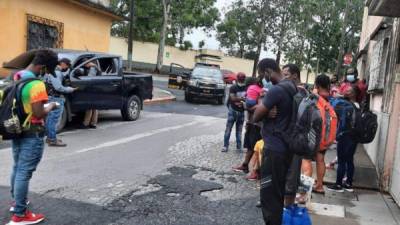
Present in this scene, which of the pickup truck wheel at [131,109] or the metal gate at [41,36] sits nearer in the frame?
the pickup truck wheel at [131,109]

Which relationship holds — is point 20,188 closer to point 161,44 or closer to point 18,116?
point 18,116

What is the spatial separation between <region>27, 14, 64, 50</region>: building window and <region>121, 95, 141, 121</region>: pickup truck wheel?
562 centimetres

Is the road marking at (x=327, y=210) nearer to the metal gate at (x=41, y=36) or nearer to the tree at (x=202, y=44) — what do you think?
the metal gate at (x=41, y=36)

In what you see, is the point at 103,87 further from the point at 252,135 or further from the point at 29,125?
the point at 29,125

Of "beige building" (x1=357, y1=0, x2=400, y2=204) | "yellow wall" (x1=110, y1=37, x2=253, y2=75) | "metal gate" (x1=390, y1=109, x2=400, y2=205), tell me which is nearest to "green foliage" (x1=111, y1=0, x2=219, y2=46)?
"yellow wall" (x1=110, y1=37, x2=253, y2=75)

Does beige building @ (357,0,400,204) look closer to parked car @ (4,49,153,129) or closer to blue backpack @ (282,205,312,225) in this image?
blue backpack @ (282,205,312,225)

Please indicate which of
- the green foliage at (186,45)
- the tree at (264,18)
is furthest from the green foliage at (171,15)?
the tree at (264,18)

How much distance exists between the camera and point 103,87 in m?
11.6

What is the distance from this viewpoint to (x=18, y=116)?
4.63 meters

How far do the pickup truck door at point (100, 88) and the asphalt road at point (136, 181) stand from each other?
699mm

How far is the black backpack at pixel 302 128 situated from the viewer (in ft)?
14.5

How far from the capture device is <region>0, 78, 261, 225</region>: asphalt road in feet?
17.7

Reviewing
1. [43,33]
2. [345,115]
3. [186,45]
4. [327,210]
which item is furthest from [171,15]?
[327,210]

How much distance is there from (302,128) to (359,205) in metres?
2.68
